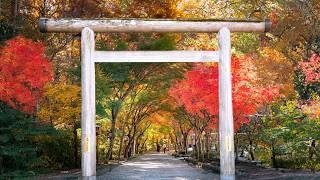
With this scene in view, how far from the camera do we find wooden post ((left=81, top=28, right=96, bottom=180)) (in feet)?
41.9

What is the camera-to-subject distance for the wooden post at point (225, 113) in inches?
509

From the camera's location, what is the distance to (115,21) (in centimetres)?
1318

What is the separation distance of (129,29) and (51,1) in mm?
14597

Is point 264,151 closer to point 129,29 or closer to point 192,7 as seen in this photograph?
point 192,7

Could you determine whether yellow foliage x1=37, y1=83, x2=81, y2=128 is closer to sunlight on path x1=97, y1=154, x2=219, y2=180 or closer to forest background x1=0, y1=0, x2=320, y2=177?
forest background x1=0, y1=0, x2=320, y2=177

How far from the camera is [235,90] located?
22.8m

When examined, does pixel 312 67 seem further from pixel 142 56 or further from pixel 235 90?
pixel 142 56

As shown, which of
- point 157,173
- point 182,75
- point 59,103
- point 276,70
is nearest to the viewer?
point 59,103

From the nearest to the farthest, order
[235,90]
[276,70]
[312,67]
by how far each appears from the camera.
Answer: [312,67] < [235,90] < [276,70]

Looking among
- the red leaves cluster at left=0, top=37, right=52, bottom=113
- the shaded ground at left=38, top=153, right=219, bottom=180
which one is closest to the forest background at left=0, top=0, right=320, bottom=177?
the red leaves cluster at left=0, top=37, right=52, bottom=113

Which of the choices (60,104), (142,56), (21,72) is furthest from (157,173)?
(142,56)

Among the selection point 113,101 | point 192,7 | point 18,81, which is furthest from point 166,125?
point 18,81

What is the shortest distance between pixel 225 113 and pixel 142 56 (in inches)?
108

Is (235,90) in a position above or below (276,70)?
below
